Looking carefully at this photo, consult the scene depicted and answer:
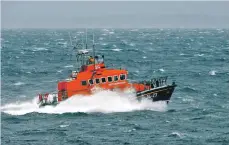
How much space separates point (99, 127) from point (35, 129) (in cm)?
555

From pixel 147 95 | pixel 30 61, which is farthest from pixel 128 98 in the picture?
pixel 30 61

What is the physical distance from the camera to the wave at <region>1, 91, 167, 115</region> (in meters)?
54.7

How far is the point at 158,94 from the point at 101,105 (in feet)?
19.6

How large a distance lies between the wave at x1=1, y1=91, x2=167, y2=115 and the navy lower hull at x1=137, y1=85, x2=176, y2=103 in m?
0.54

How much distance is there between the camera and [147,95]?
2185 inches

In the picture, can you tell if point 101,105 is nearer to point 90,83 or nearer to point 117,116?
point 90,83

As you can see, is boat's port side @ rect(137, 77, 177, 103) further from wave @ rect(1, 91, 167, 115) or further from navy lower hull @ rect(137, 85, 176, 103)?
wave @ rect(1, 91, 167, 115)

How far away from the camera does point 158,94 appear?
56.0 meters

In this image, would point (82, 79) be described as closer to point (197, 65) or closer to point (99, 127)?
point (99, 127)

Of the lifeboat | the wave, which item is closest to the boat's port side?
the lifeboat

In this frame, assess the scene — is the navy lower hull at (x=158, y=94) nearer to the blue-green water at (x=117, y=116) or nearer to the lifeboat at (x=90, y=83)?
the lifeboat at (x=90, y=83)

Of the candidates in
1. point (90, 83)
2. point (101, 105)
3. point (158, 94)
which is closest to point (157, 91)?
point (158, 94)

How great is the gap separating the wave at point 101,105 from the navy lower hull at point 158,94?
537mm

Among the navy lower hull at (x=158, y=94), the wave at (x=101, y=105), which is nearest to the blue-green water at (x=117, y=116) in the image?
the wave at (x=101, y=105)
